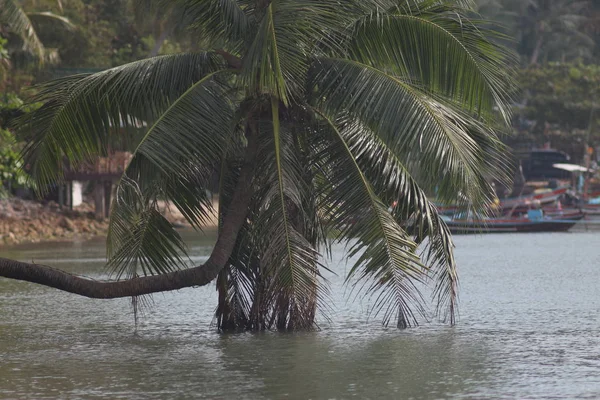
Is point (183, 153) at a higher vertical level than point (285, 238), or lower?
higher

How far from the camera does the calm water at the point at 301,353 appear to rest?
488 inches

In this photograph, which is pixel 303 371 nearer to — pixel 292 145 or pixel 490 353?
pixel 490 353

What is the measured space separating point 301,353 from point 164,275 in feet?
6.67

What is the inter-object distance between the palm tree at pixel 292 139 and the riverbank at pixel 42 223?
25.7 meters

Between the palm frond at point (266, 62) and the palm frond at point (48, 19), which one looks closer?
the palm frond at point (266, 62)

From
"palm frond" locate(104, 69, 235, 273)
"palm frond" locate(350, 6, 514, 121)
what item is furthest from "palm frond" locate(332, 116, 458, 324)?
"palm frond" locate(104, 69, 235, 273)

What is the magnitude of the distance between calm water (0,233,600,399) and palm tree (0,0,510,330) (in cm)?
83

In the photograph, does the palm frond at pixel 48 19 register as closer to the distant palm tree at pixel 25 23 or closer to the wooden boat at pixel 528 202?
the distant palm tree at pixel 25 23

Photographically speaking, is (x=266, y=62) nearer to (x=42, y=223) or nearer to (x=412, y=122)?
(x=412, y=122)

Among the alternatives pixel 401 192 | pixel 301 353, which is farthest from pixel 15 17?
pixel 301 353

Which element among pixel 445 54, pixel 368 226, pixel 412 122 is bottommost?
pixel 368 226

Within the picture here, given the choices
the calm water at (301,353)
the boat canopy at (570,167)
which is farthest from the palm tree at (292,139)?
the boat canopy at (570,167)

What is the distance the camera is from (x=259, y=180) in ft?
52.0

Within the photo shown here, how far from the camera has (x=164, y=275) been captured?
1512cm
